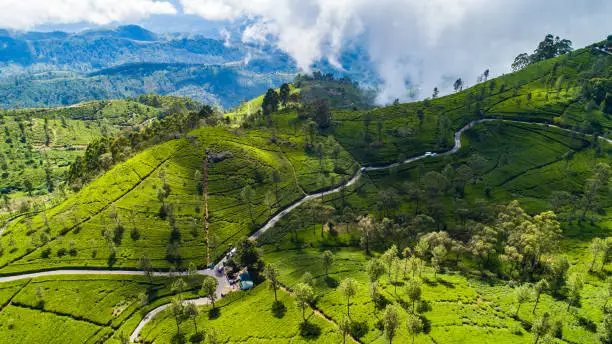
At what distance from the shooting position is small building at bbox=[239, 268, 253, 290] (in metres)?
128

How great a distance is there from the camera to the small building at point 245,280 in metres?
128

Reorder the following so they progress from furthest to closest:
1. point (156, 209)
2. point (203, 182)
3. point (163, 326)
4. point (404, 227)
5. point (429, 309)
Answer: point (203, 182) < point (156, 209) < point (404, 227) < point (163, 326) < point (429, 309)

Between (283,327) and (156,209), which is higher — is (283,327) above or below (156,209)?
below

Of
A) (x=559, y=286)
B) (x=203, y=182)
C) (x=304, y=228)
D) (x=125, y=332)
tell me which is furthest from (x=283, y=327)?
(x=203, y=182)

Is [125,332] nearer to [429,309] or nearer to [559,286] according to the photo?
[429,309]

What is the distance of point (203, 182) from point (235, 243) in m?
48.0

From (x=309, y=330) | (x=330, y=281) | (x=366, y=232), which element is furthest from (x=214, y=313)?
(x=366, y=232)

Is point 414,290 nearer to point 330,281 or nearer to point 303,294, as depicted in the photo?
point 303,294

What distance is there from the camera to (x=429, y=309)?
315 ft

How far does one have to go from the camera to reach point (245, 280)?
428ft

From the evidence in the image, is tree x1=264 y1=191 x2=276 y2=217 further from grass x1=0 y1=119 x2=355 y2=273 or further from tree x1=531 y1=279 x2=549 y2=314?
tree x1=531 y1=279 x2=549 y2=314

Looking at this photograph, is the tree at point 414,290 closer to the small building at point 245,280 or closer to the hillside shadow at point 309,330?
the hillside shadow at point 309,330

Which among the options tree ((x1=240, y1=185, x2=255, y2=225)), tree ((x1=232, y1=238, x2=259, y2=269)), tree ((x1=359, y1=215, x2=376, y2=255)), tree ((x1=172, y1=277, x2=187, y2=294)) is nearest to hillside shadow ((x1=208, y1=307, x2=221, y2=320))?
tree ((x1=172, y1=277, x2=187, y2=294))

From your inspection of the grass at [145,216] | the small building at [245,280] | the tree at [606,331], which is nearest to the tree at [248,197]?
the grass at [145,216]
